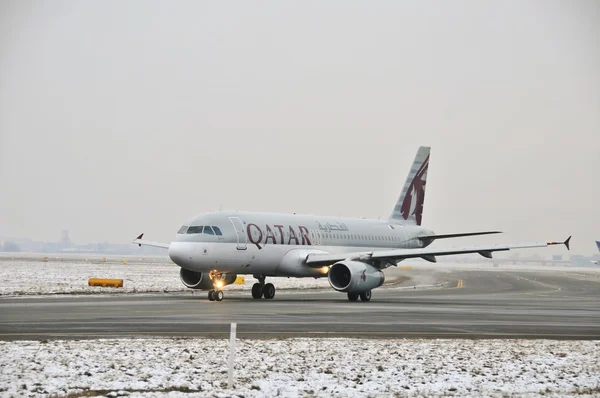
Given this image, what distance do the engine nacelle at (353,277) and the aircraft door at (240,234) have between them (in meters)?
4.04

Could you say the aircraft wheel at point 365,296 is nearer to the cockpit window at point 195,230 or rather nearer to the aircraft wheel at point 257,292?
the aircraft wheel at point 257,292

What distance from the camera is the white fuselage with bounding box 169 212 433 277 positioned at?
36031 mm

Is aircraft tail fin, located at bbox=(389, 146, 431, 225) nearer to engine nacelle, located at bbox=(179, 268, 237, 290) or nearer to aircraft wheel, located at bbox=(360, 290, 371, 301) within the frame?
aircraft wheel, located at bbox=(360, 290, 371, 301)

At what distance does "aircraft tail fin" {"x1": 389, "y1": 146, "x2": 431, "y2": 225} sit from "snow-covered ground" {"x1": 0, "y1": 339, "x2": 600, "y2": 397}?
32.5 metres

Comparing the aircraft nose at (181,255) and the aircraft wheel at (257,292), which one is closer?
the aircraft nose at (181,255)

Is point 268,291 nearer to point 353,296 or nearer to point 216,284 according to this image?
point 216,284

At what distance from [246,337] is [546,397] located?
794 cm

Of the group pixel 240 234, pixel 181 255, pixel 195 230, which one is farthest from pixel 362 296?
pixel 181 255

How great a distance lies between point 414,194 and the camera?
52.0m

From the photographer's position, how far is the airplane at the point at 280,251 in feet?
119

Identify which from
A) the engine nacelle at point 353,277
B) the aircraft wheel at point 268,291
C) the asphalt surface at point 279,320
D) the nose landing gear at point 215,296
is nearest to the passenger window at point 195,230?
the nose landing gear at point 215,296

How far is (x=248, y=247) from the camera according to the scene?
37.8 m

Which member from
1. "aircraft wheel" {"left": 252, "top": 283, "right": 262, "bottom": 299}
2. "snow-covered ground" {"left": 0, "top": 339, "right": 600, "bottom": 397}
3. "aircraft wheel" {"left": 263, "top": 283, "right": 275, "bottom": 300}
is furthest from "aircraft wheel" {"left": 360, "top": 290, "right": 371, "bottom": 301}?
"snow-covered ground" {"left": 0, "top": 339, "right": 600, "bottom": 397}

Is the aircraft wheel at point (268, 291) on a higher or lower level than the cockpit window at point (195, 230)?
lower
